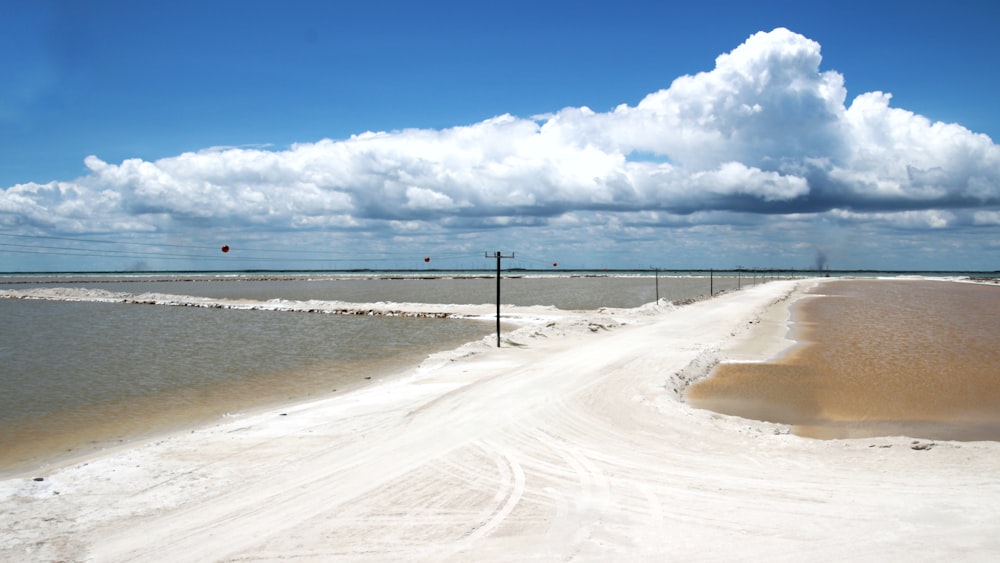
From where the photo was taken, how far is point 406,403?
13.1 m

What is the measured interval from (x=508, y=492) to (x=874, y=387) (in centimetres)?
1268

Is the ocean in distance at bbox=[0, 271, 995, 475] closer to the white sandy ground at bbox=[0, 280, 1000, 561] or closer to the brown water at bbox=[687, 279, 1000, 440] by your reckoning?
the white sandy ground at bbox=[0, 280, 1000, 561]

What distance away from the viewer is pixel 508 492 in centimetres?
781

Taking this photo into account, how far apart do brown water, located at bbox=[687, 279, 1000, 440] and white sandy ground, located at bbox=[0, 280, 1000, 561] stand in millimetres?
2335

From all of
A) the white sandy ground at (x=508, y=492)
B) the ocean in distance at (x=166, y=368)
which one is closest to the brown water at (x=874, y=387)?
the white sandy ground at (x=508, y=492)

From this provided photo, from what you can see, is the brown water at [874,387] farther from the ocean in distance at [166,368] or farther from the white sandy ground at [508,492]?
the ocean in distance at [166,368]

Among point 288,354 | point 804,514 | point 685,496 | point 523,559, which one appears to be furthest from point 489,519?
point 288,354

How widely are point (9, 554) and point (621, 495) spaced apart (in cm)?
654

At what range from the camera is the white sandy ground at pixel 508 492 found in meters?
6.23

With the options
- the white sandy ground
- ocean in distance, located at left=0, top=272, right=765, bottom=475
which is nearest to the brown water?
the white sandy ground

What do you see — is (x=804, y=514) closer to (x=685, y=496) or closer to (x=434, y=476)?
(x=685, y=496)

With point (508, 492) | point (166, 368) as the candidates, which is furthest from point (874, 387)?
point (166, 368)

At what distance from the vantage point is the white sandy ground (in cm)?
623

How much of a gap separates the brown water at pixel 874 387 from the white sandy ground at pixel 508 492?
2335mm
